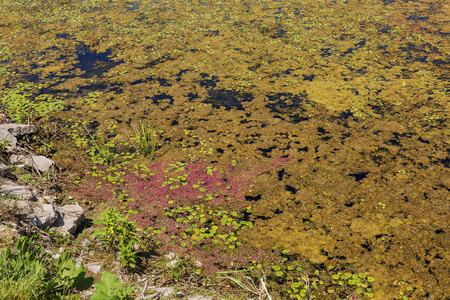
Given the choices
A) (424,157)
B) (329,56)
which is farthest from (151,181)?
(329,56)

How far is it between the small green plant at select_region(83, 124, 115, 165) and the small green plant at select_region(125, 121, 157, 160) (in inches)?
15.1

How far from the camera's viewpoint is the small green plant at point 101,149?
459 cm

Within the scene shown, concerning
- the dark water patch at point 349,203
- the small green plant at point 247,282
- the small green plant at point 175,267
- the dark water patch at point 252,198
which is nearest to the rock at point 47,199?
the small green plant at point 175,267

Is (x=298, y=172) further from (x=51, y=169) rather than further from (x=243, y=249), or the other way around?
(x=51, y=169)

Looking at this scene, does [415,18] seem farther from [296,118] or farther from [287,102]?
[296,118]

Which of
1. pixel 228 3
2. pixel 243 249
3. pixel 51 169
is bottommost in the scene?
pixel 243 249

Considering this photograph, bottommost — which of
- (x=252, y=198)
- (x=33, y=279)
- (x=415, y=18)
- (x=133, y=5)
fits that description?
(x=252, y=198)

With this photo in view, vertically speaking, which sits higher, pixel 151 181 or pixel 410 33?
pixel 410 33

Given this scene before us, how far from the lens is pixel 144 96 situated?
6.09 metres

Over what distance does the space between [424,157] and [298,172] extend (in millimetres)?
1870

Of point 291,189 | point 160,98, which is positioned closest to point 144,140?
point 160,98

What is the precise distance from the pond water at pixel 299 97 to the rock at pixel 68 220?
1.69 m

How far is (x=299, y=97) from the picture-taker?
591 centimetres

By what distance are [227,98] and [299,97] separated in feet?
4.54
